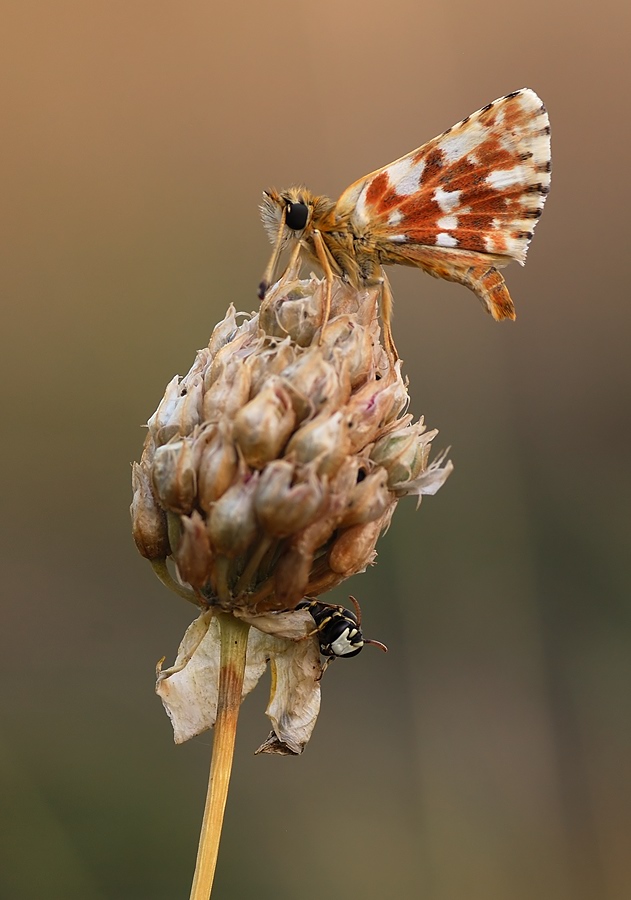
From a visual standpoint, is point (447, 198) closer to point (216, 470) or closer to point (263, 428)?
point (263, 428)

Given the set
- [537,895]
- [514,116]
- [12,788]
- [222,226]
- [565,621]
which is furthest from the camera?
[222,226]

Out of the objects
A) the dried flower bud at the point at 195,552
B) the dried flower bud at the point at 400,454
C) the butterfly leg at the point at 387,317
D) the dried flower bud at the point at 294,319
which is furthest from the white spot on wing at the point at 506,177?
the dried flower bud at the point at 195,552

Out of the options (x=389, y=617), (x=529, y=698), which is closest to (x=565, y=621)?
(x=529, y=698)

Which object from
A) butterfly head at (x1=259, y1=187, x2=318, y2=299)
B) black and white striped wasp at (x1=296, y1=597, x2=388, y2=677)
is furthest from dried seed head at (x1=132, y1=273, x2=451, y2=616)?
butterfly head at (x1=259, y1=187, x2=318, y2=299)

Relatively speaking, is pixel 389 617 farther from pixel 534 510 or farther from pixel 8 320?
pixel 8 320

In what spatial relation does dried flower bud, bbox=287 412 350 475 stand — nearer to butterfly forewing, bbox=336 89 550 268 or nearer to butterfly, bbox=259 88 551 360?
butterfly, bbox=259 88 551 360

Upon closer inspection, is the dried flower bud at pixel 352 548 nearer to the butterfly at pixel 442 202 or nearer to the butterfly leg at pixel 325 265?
the butterfly leg at pixel 325 265

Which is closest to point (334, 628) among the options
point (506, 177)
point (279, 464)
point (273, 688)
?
point (273, 688)

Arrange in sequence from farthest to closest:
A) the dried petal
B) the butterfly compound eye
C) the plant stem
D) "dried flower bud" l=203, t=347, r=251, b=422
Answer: the butterfly compound eye → the dried petal → "dried flower bud" l=203, t=347, r=251, b=422 → the plant stem
